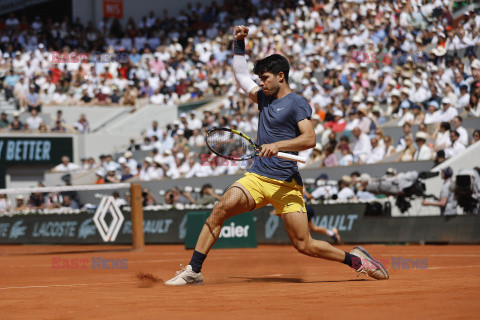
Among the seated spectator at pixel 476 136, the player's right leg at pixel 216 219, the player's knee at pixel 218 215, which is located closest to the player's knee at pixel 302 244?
the player's right leg at pixel 216 219

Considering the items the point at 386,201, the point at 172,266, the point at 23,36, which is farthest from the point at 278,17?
the point at 172,266

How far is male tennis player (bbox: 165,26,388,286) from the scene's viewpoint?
7797 millimetres

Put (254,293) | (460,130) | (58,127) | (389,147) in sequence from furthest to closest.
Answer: (58,127) → (389,147) → (460,130) → (254,293)

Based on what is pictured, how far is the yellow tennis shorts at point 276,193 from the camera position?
309 inches

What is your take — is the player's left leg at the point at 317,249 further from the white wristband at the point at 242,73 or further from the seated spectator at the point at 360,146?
the seated spectator at the point at 360,146

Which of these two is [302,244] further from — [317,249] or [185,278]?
[185,278]

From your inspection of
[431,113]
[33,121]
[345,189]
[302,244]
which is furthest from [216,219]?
[33,121]

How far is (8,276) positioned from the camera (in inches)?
426

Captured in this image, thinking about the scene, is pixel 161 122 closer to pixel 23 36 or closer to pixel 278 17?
pixel 278 17

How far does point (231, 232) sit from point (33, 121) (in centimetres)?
1456

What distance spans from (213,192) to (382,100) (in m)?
5.48

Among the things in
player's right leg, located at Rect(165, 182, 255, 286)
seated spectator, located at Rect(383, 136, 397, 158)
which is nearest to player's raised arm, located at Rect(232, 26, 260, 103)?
player's right leg, located at Rect(165, 182, 255, 286)

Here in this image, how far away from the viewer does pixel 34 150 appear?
3025 cm

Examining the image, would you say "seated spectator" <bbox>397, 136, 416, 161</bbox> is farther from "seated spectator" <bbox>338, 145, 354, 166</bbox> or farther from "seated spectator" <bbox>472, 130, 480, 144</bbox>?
"seated spectator" <bbox>338, 145, 354, 166</bbox>
